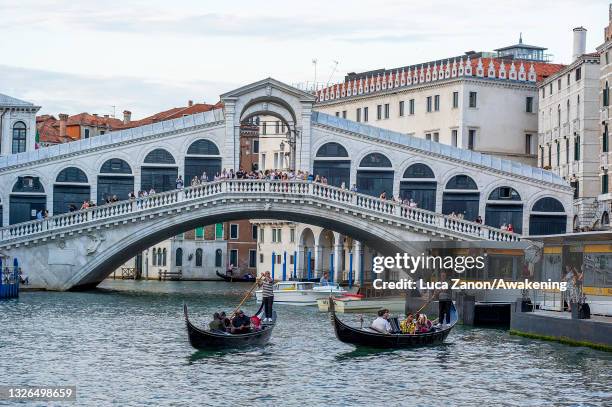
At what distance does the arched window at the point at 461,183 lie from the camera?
5378 centimetres

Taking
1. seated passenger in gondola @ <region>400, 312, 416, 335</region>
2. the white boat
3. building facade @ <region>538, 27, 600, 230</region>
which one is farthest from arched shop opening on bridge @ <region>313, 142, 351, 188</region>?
seated passenger in gondola @ <region>400, 312, 416, 335</region>

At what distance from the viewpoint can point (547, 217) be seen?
53750mm

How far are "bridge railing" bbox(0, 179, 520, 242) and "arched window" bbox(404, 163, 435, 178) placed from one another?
3.62m

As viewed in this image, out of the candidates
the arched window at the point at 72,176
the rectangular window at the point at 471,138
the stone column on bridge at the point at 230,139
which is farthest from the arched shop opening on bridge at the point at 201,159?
the rectangular window at the point at 471,138

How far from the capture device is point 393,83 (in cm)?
7125

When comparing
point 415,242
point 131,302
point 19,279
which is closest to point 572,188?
point 415,242

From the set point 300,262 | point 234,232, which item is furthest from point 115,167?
point 234,232

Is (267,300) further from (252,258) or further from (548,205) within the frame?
(252,258)

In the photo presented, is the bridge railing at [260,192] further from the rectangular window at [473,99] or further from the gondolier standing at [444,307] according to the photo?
the rectangular window at [473,99]

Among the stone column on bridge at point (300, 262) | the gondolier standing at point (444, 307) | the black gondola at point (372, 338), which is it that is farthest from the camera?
the stone column on bridge at point (300, 262)

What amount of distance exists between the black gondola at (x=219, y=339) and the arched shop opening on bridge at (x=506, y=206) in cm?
2348

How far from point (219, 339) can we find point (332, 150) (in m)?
23.9

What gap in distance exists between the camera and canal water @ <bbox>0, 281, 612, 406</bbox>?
Result: 24.7m

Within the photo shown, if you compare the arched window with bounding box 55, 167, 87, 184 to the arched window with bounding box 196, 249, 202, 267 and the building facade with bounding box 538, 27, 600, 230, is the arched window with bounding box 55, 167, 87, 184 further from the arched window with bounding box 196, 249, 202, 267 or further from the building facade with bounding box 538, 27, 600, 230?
the arched window with bounding box 196, 249, 202, 267
